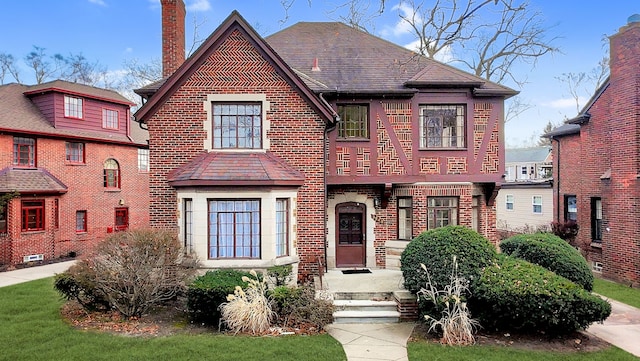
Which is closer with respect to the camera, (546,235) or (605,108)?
(546,235)

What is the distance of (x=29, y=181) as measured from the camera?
16.8 metres

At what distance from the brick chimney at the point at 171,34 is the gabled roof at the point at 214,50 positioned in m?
1.89

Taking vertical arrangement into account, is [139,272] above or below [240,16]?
below

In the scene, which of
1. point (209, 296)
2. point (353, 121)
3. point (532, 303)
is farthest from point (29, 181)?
point (532, 303)

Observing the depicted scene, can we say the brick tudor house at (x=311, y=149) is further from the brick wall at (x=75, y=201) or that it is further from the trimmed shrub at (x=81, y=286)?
the brick wall at (x=75, y=201)

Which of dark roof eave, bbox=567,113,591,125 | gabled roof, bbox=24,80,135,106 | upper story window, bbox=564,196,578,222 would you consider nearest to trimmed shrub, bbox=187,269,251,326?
gabled roof, bbox=24,80,135,106

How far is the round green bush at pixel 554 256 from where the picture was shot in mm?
9234

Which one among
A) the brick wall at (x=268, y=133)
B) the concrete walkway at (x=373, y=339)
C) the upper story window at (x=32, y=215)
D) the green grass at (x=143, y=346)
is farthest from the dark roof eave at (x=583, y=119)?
the upper story window at (x=32, y=215)

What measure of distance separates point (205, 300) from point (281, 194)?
358 centimetres

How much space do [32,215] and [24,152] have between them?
2.77 m

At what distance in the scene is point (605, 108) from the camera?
1573 cm

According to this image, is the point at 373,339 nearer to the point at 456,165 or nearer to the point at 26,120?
the point at 456,165

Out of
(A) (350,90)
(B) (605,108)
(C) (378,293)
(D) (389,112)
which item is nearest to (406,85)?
(D) (389,112)

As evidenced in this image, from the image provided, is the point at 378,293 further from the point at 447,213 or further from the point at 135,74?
the point at 135,74
